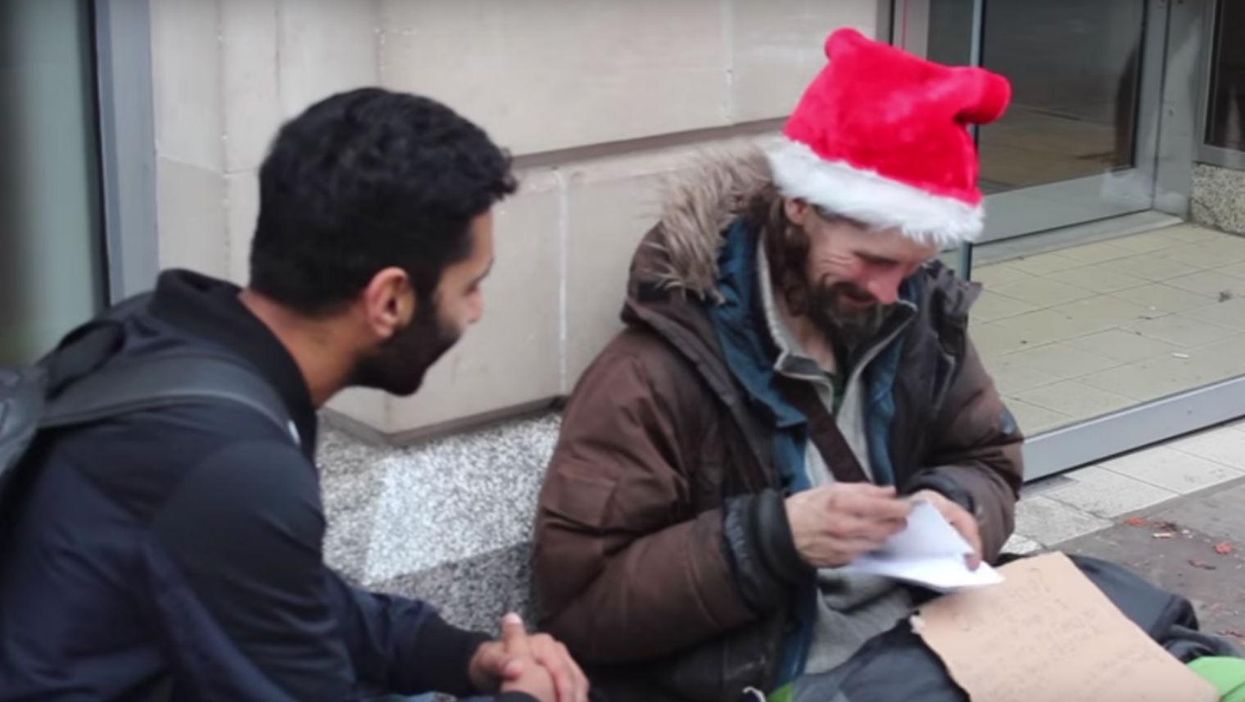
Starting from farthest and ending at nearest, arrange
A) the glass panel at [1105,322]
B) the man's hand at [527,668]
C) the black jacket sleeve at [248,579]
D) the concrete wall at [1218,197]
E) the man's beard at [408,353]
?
the concrete wall at [1218,197] → the glass panel at [1105,322] → the man's hand at [527,668] → the man's beard at [408,353] → the black jacket sleeve at [248,579]

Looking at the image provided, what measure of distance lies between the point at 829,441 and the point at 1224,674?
0.80 metres

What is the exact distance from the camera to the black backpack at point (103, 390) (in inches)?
77.2

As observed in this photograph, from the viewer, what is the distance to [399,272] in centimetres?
211

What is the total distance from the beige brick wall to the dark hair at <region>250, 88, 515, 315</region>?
1.08m

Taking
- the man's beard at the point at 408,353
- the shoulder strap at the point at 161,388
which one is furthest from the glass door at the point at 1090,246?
the shoulder strap at the point at 161,388

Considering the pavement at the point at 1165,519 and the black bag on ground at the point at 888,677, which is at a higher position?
the black bag on ground at the point at 888,677

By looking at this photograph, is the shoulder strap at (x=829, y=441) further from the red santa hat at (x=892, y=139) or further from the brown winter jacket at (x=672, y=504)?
the red santa hat at (x=892, y=139)

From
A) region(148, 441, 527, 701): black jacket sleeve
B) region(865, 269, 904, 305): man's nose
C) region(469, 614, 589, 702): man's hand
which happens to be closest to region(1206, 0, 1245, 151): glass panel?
region(865, 269, 904, 305): man's nose

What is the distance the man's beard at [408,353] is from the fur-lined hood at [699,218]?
84cm

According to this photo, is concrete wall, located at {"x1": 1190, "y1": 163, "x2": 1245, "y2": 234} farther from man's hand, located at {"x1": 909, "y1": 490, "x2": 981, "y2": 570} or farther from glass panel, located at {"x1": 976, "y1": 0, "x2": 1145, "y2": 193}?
man's hand, located at {"x1": 909, "y1": 490, "x2": 981, "y2": 570}

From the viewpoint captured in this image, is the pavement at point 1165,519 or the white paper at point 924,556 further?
the pavement at point 1165,519

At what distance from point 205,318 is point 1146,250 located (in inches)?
204

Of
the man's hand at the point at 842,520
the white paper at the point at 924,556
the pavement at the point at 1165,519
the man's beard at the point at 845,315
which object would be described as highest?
the man's beard at the point at 845,315

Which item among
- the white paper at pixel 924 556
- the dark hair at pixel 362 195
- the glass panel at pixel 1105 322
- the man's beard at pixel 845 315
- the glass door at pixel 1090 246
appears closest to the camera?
the dark hair at pixel 362 195
